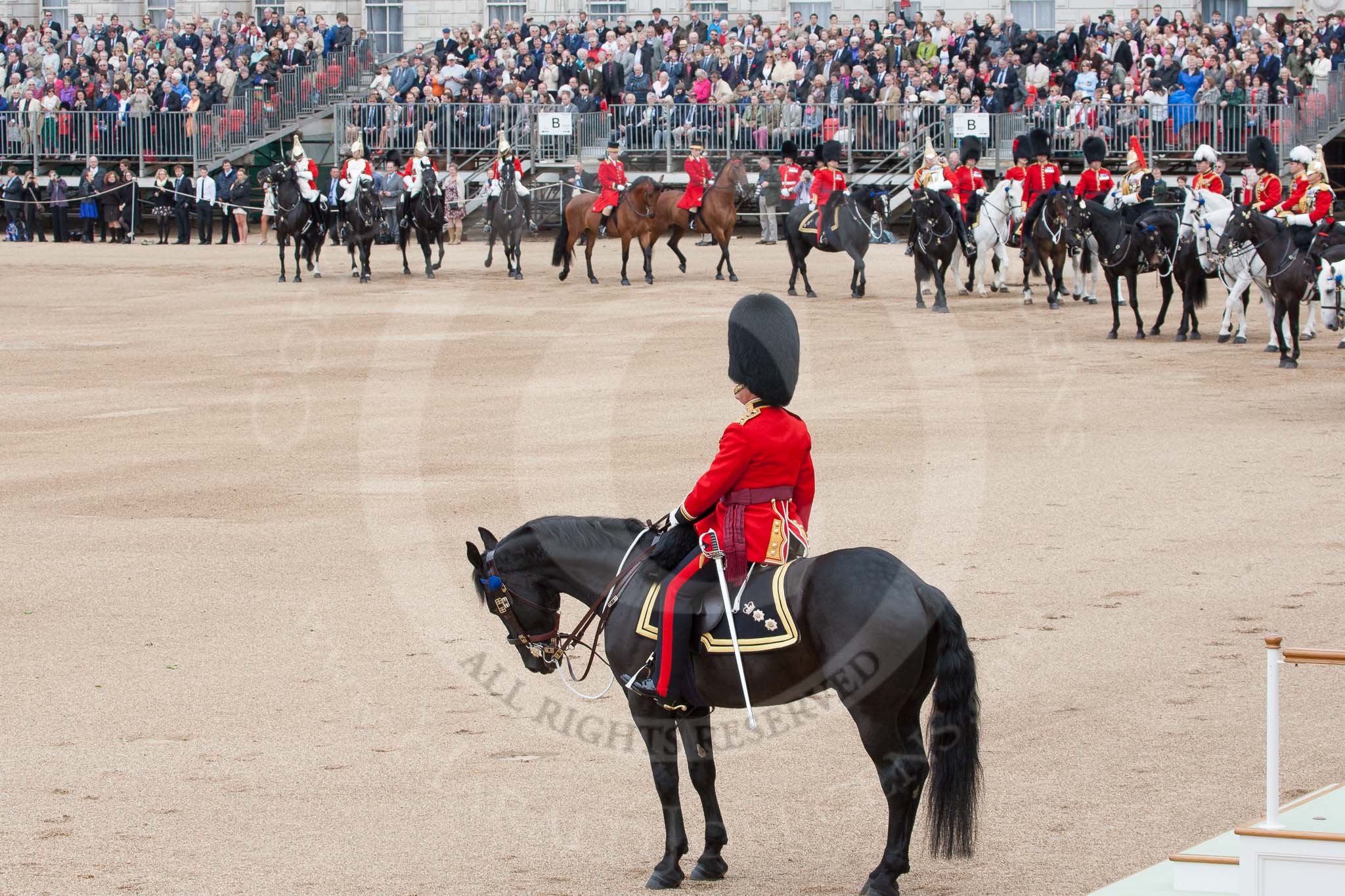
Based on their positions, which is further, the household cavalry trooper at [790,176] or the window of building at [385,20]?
the window of building at [385,20]

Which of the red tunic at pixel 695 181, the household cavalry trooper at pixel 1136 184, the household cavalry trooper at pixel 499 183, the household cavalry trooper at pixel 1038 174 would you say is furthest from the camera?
the household cavalry trooper at pixel 499 183

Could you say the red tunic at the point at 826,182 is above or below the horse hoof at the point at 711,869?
above

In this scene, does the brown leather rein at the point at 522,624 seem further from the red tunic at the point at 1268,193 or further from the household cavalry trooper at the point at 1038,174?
the household cavalry trooper at the point at 1038,174

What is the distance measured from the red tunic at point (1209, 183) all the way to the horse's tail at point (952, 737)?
1548 centimetres

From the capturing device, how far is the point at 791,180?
3088cm

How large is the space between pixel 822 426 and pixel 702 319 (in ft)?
24.7

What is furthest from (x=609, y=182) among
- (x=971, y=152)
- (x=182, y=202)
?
(x=182, y=202)

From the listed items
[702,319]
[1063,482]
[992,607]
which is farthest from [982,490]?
[702,319]

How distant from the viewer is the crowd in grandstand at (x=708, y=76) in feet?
98.3

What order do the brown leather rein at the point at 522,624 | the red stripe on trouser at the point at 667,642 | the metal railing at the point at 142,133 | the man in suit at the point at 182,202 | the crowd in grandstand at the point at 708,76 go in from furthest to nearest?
the metal railing at the point at 142,133 < the man in suit at the point at 182,202 < the crowd in grandstand at the point at 708,76 < the brown leather rein at the point at 522,624 < the red stripe on trouser at the point at 667,642

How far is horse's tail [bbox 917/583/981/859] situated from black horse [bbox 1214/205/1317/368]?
1307 centimetres

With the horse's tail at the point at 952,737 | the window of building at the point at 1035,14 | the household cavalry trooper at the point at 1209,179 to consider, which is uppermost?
the window of building at the point at 1035,14

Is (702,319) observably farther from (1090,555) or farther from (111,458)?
(1090,555)

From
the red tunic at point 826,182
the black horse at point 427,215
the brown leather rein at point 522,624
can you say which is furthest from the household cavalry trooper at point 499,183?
the brown leather rein at point 522,624
